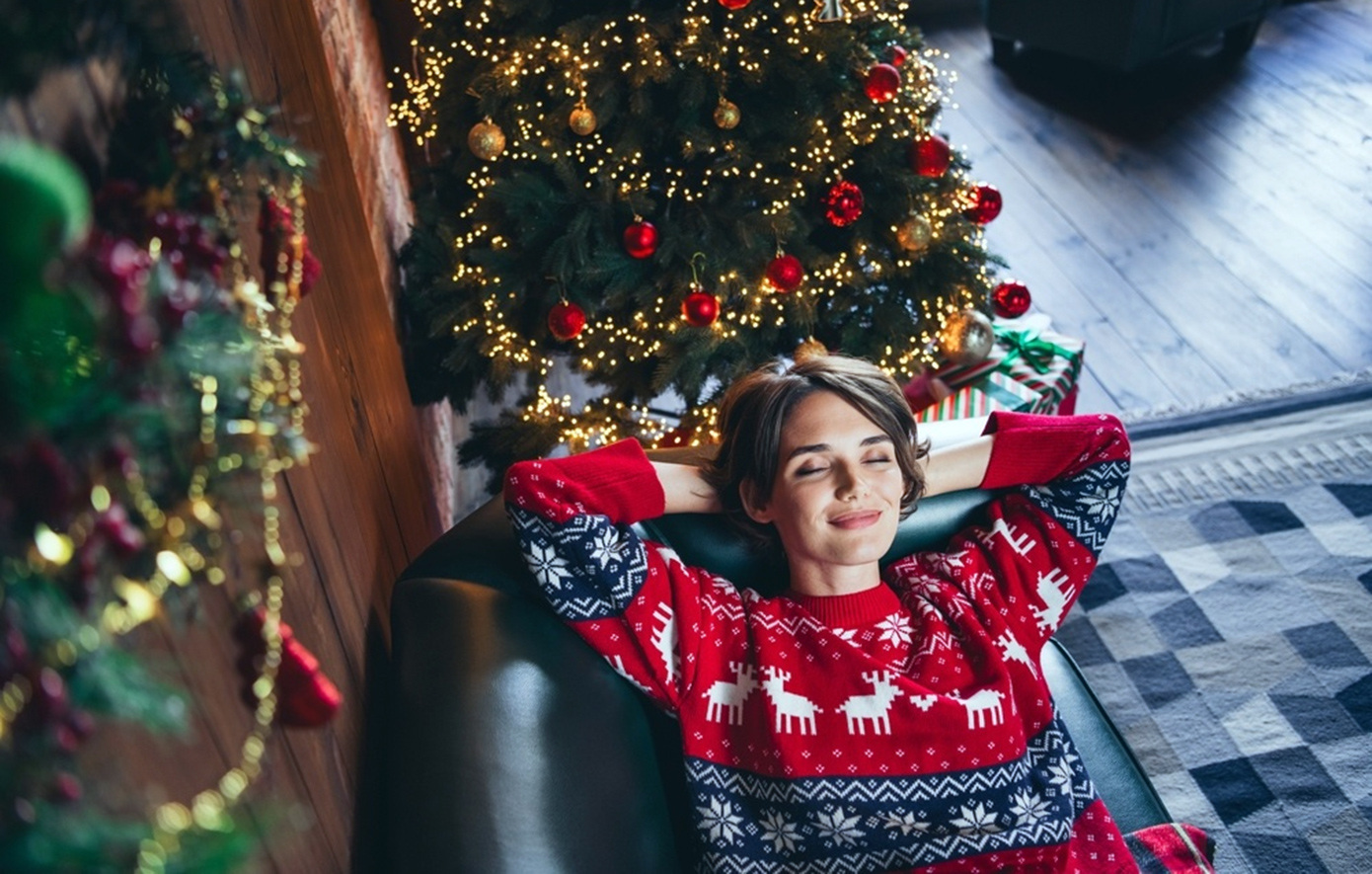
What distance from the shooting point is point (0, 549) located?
547 mm

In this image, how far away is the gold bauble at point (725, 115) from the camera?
2.01m

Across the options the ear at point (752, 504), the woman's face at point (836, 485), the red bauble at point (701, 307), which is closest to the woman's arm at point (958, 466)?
the woman's face at point (836, 485)

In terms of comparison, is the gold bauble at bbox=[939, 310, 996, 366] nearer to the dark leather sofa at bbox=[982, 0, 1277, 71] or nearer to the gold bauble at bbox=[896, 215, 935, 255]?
the gold bauble at bbox=[896, 215, 935, 255]

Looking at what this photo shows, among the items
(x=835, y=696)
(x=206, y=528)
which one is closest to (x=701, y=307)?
(x=835, y=696)

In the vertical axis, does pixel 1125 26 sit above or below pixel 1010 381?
above

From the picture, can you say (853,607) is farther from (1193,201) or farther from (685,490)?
(1193,201)

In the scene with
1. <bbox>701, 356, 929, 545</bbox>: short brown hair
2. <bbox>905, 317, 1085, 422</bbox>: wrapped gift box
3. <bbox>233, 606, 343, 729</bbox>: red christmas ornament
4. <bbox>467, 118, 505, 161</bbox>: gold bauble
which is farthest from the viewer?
<bbox>905, 317, 1085, 422</bbox>: wrapped gift box

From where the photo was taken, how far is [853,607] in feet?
4.99

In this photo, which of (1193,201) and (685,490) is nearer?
(685,490)

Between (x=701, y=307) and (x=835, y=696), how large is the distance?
0.84m

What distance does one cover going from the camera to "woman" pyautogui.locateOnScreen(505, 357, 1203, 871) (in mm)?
1413

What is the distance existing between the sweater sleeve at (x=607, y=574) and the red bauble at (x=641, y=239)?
0.65 m

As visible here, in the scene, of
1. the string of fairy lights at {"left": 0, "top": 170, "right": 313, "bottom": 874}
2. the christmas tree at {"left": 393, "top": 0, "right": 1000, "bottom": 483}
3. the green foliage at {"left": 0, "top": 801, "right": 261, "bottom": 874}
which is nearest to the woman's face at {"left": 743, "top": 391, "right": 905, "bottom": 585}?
the christmas tree at {"left": 393, "top": 0, "right": 1000, "bottom": 483}

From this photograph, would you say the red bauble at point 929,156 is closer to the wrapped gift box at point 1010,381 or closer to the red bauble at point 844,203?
the red bauble at point 844,203
